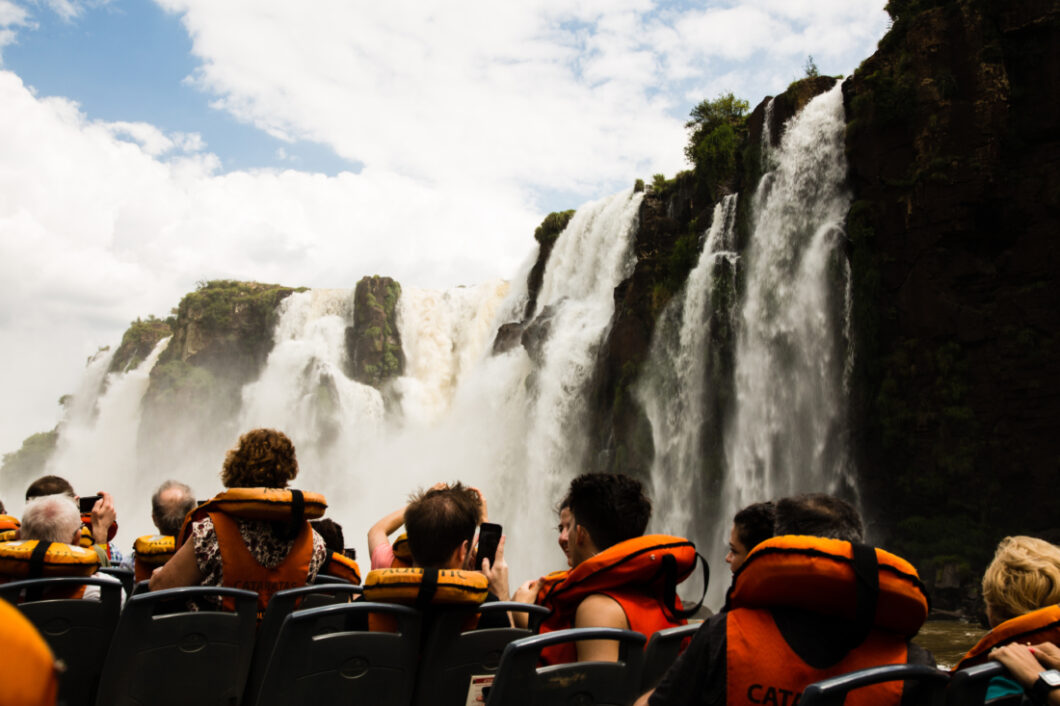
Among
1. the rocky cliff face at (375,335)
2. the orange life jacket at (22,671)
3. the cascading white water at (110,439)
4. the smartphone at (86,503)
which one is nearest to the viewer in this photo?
the orange life jacket at (22,671)

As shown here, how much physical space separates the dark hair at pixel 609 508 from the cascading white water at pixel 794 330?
14836 mm

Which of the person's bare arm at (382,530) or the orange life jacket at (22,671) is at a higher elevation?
the person's bare arm at (382,530)

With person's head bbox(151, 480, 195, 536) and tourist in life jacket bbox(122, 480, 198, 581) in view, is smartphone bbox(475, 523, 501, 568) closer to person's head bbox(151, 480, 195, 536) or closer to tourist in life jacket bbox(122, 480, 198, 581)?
tourist in life jacket bbox(122, 480, 198, 581)

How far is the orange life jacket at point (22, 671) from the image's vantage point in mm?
811

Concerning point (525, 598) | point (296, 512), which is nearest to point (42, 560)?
point (296, 512)

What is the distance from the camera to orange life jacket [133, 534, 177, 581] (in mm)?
4332

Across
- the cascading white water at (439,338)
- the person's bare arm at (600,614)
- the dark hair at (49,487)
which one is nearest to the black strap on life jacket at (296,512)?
the person's bare arm at (600,614)

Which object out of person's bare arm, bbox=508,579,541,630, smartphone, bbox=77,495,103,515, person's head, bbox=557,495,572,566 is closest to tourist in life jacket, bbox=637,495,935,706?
person's bare arm, bbox=508,579,541,630

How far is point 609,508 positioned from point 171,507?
2.92 m

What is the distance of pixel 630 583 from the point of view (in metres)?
2.87

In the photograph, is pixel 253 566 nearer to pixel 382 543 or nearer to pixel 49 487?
pixel 382 543

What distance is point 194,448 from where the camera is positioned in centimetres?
4500

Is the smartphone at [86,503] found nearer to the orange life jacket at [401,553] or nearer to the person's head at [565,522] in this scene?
the orange life jacket at [401,553]

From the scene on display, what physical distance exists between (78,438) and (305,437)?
21892mm
